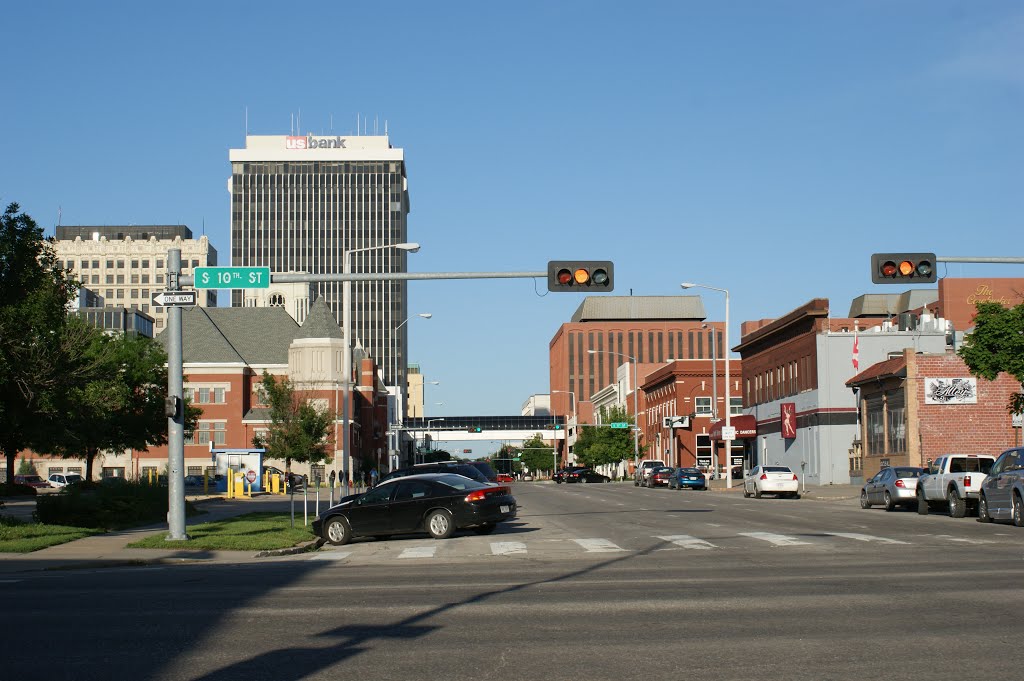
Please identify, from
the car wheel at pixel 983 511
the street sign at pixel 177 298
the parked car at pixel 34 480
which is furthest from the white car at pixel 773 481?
the parked car at pixel 34 480

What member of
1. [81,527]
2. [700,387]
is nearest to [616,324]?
[700,387]

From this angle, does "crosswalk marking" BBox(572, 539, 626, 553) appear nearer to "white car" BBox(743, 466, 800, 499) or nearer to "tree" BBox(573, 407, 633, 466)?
"white car" BBox(743, 466, 800, 499)

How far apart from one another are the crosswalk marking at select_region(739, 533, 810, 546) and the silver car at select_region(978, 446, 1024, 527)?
626 cm

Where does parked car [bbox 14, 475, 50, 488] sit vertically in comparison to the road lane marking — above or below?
below

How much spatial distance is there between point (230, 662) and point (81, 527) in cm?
2053

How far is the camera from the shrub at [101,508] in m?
28.5

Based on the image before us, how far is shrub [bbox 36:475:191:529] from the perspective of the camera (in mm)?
28516

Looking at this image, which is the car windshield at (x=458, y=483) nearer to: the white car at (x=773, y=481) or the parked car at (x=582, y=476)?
the white car at (x=773, y=481)

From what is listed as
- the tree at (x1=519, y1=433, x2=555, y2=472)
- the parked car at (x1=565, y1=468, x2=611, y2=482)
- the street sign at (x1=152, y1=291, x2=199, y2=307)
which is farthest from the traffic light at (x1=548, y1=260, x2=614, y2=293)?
the tree at (x1=519, y1=433, x2=555, y2=472)

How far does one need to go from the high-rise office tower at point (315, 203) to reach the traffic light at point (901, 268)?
161 meters

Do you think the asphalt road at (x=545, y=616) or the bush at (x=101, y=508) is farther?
the bush at (x=101, y=508)

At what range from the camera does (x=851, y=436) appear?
67188 mm

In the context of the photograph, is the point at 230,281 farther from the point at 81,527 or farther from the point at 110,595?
the point at 110,595

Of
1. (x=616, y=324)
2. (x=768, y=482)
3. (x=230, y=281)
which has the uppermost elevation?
(x=616, y=324)
